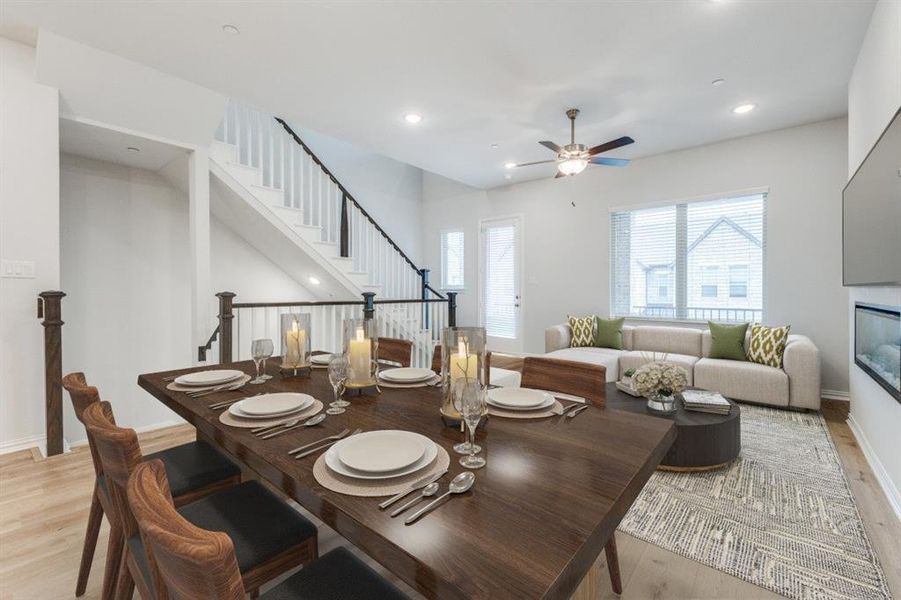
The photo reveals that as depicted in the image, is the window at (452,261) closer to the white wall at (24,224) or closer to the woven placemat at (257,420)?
the white wall at (24,224)

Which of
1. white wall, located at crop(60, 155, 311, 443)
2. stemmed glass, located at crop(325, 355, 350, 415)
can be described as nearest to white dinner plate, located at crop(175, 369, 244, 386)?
stemmed glass, located at crop(325, 355, 350, 415)

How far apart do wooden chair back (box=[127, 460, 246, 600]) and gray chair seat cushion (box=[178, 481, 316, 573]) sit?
482mm

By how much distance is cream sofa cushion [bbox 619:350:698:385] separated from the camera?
4.04m

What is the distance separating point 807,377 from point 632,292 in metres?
2.06

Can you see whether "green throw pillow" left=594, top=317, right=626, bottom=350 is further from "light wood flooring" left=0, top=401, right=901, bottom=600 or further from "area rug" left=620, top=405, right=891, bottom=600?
"light wood flooring" left=0, top=401, right=901, bottom=600

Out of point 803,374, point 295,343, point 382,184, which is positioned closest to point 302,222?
point 382,184

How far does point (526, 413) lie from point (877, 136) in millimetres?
2791

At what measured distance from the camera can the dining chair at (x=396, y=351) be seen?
221 centimetres

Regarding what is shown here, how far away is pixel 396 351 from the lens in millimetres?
2258

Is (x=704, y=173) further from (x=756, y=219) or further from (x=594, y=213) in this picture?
(x=594, y=213)

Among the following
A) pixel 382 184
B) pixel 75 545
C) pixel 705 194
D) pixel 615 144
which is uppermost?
pixel 382 184

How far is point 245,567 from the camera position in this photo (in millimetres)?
1015

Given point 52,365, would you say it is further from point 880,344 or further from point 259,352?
point 880,344

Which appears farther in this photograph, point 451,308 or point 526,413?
point 451,308
